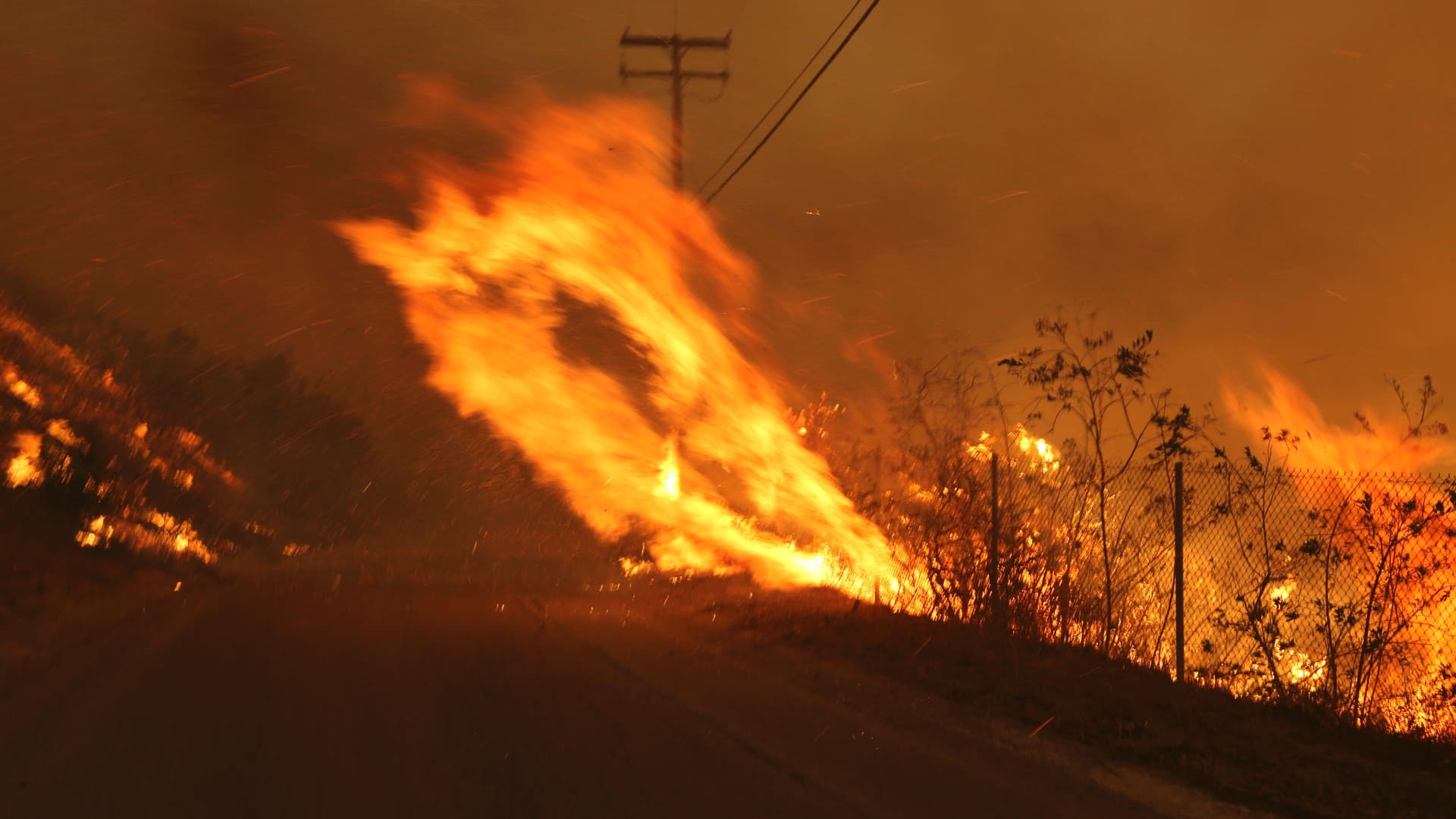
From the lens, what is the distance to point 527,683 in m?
9.24

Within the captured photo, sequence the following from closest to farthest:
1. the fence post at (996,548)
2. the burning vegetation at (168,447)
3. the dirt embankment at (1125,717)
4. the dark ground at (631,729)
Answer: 1. the dark ground at (631,729)
2. the dirt embankment at (1125,717)
3. the fence post at (996,548)
4. the burning vegetation at (168,447)

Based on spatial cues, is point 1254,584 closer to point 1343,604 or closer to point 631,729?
point 1343,604

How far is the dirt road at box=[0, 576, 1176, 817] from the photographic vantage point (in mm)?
6082

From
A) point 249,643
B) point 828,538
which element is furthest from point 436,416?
point 249,643

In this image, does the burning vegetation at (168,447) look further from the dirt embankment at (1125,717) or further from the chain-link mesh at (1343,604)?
the chain-link mesh at (1343,604)

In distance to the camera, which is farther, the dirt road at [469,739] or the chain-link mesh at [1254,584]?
the chain-link mesh at [1254,584]

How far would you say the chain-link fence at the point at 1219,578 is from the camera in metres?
9.05

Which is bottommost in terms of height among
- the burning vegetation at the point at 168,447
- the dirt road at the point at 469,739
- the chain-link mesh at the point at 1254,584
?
the dirt road at the point at 469,739

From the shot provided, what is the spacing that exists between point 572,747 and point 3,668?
627cm

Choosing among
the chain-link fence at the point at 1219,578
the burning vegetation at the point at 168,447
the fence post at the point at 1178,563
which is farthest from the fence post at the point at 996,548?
the burning vegetation at the point at 168,447

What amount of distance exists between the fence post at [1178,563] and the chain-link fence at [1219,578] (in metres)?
0.02

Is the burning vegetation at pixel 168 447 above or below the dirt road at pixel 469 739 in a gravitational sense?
above

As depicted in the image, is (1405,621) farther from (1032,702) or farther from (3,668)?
(3,668)

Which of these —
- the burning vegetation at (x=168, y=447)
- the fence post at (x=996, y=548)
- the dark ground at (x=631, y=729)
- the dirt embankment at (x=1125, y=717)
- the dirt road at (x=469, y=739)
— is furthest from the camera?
the burning vegetation at (x=168, y=447)
